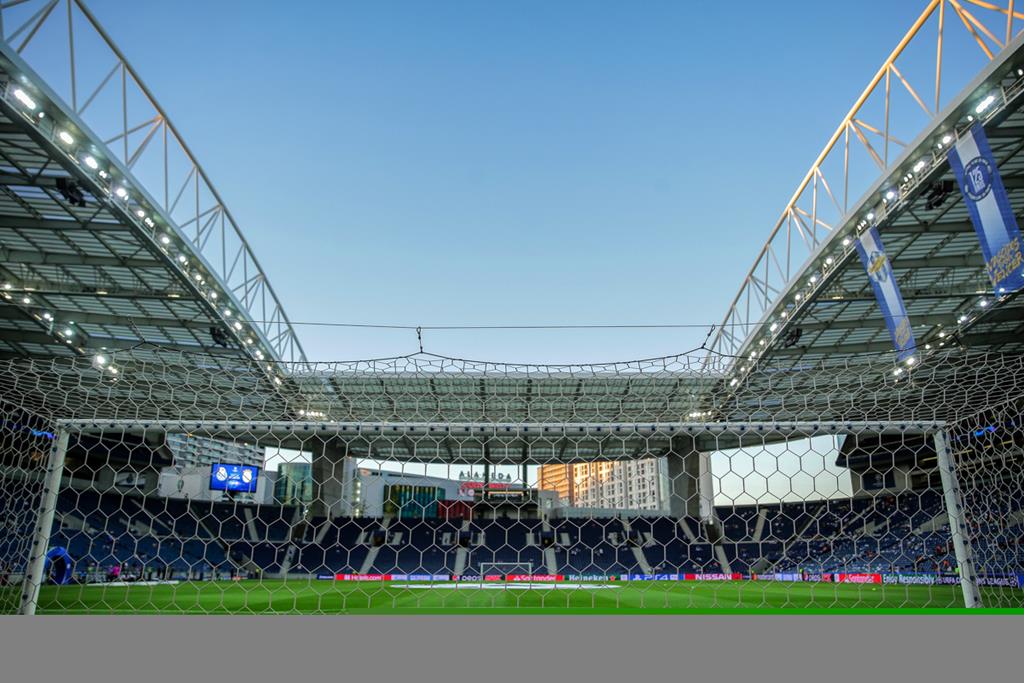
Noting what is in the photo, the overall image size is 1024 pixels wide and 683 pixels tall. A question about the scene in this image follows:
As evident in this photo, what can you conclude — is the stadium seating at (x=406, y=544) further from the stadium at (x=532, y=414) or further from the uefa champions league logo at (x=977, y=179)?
the uefa champions league logo at (x=977, y=179)

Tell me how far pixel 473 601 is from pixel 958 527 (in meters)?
6.40

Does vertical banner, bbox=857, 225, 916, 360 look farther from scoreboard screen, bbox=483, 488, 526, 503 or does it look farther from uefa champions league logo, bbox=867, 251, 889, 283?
scoreboard screen, bbox=483, 488, 526, 503

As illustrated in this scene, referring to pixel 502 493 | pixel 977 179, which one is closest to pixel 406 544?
pixel 502 493

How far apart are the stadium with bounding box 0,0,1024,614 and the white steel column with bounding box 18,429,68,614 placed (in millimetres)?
24

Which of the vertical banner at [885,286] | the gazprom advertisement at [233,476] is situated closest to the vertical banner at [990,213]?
the vertical banner at [885,286]

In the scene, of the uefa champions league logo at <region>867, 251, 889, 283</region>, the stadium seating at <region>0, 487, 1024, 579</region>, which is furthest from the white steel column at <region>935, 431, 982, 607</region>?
the stadium seating at <region>0, 487, 1024, 579</region>

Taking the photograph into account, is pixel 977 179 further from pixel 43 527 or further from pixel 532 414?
pixel 43 527

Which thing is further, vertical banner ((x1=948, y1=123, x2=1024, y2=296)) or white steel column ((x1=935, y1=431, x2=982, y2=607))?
vertical banner ((x1=948, y1=123, x2=1024, y2=296))

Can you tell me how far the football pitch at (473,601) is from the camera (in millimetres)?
5953

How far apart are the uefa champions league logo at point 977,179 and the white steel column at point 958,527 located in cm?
768

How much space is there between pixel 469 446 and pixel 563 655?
25.7 feet

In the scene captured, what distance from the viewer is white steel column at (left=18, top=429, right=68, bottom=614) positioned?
5.59 meters

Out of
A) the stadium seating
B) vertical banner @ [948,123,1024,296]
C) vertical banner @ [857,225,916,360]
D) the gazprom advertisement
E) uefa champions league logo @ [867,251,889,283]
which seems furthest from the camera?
the gazprom advertisement

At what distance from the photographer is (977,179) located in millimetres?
11422
